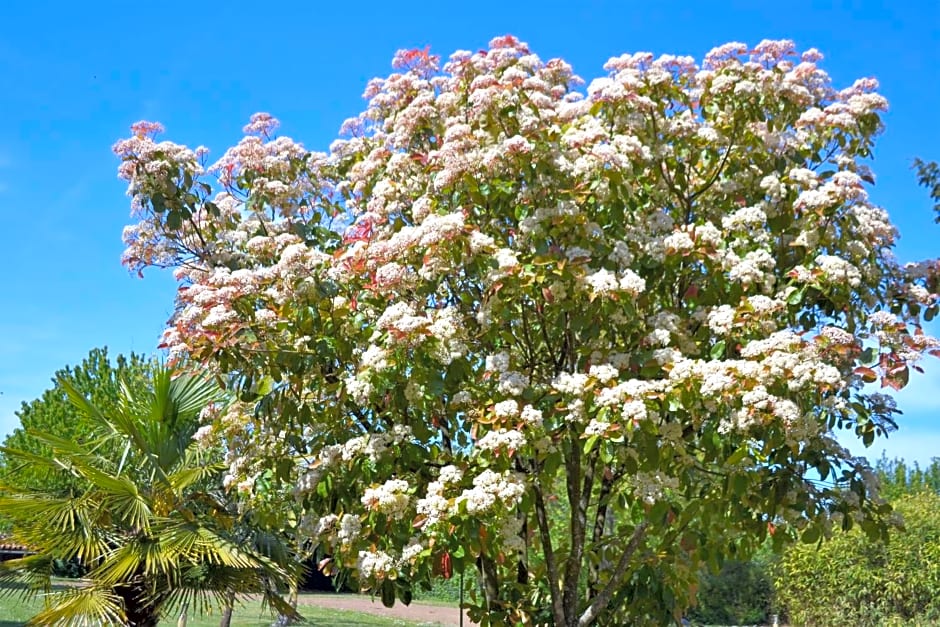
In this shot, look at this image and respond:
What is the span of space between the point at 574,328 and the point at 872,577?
42.3 ft

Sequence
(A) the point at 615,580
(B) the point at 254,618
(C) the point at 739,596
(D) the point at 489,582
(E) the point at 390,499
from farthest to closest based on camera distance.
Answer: (C) the point at 739,596 → (B) the point at 254,618 → (D) the point at 489,582 → (A) the point at 615,580 → (E) the point at 390,499

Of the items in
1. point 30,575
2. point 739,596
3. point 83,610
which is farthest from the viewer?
point 739,596

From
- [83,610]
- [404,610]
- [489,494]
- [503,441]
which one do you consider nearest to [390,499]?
[489,494]

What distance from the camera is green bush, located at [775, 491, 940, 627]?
15.3 m

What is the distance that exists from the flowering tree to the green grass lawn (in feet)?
39.0

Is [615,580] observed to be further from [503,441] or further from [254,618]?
[254,618]

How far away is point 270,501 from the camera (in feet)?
21.7

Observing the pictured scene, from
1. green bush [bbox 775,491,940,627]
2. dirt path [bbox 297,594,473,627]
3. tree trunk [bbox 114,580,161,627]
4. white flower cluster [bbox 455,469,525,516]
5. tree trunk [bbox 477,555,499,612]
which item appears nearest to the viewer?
white flower cluster [bbox 455,469,525,516]

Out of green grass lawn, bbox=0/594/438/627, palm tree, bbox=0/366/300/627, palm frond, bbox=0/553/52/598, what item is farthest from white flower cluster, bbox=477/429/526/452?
green grass lawn, bbox=0/594/438/627

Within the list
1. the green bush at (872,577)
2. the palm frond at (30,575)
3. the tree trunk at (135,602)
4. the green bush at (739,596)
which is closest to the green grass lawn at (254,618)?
the green bush at (739,596)

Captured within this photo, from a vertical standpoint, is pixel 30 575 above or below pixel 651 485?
below

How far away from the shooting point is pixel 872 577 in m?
15.9

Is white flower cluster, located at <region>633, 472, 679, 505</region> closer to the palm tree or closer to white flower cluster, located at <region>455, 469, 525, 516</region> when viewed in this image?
white flower cluster, located at <region>455, 469, 525, 516</region>

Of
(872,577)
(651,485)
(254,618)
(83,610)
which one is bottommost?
(254,618)
